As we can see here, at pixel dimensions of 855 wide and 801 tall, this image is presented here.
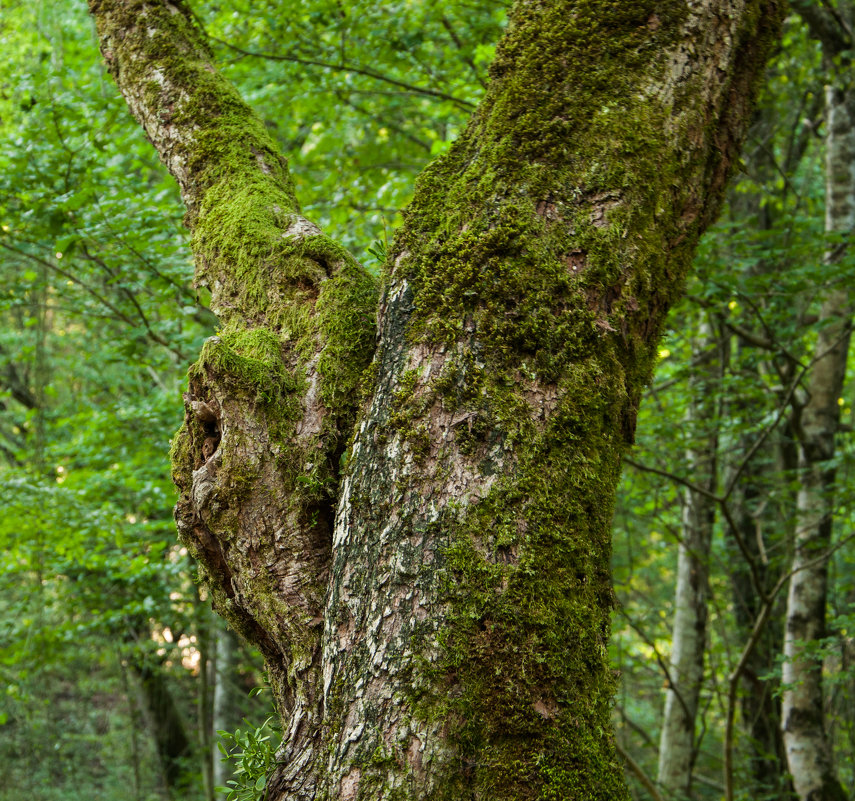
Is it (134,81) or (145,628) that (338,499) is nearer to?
(134,81)

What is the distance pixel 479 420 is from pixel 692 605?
587 cm

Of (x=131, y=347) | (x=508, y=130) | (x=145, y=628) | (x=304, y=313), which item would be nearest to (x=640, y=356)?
(x=508, y=130)

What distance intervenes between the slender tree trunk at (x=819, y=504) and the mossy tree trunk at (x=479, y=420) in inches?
152

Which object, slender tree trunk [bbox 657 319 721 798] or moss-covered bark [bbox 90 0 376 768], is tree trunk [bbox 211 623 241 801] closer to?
slender tree trunk [bbox 657 319 721 798]

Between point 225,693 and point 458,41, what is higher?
point 458,41

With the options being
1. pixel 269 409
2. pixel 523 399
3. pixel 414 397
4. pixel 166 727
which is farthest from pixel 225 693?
pixel 523 399

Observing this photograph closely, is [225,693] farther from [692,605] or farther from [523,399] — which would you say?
[523,399]

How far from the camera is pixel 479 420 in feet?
4.69

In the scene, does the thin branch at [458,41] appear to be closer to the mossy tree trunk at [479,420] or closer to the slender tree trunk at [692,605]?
the slender tree trunk at [692,605]

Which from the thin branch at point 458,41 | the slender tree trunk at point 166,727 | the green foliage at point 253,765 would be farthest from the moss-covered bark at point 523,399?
the slender tree trunk at point 166,727

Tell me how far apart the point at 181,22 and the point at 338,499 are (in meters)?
2.04

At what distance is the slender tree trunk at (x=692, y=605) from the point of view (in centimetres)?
594

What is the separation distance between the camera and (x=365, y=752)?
1288 mm

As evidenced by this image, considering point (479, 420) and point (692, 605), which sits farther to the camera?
point (692, 605)
